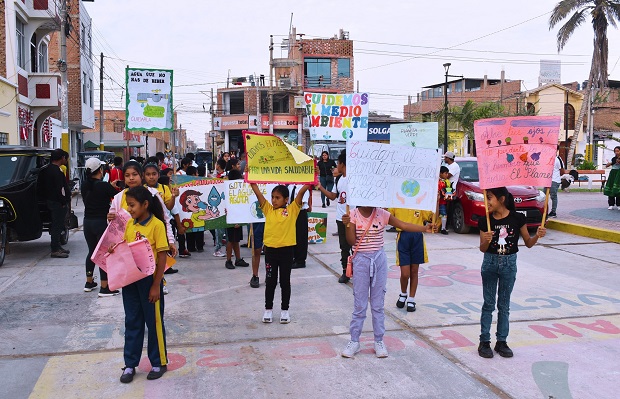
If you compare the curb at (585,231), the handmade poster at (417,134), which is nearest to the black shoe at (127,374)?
the curb at (585,231)

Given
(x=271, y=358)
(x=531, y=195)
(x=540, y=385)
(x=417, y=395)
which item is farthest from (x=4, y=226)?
(x=531, y=195)

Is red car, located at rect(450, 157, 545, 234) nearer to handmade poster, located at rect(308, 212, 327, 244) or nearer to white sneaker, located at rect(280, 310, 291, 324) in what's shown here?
handmade poster, located at rect(308, 212, 327, 244)

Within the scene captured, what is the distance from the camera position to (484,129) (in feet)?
17.9

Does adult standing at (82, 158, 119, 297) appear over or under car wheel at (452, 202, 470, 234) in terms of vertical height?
over

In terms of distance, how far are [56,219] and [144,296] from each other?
20.5 ft

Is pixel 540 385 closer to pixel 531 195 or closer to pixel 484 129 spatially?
pixel 484 129

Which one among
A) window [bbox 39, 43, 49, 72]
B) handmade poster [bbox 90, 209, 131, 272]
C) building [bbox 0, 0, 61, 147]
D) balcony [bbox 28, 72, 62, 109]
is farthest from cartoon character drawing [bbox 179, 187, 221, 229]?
window [bbox 39, 43, 49, 72]

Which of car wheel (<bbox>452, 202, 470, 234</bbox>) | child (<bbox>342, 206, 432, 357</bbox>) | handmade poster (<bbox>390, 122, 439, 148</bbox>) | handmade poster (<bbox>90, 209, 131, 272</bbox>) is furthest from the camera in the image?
handmade poster (<bbox>390, 122, 439, 148</bbox>)

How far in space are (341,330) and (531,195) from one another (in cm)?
769

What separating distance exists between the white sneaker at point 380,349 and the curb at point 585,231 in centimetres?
801

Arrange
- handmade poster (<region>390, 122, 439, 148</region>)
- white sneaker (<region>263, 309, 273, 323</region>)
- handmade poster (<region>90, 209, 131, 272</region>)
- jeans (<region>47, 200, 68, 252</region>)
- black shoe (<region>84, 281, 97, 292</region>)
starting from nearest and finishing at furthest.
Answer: handmade poster (<region>90, 209, 131, 272</region>) < white sneaker (<region>263, 309, 273, 323</region>) < black shoe (<region>84, 281, 97, 292</region>) < jeans (<region>47, 200, 68, 252</region>) < handmade poster (<region>390, 122, 439, 148</region>)

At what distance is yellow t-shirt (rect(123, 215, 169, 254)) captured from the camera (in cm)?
461

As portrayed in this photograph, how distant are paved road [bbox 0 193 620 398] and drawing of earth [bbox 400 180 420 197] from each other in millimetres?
1445

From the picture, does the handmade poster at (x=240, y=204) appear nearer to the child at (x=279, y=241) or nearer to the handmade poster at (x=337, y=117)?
the child at (x=279, y=241)
